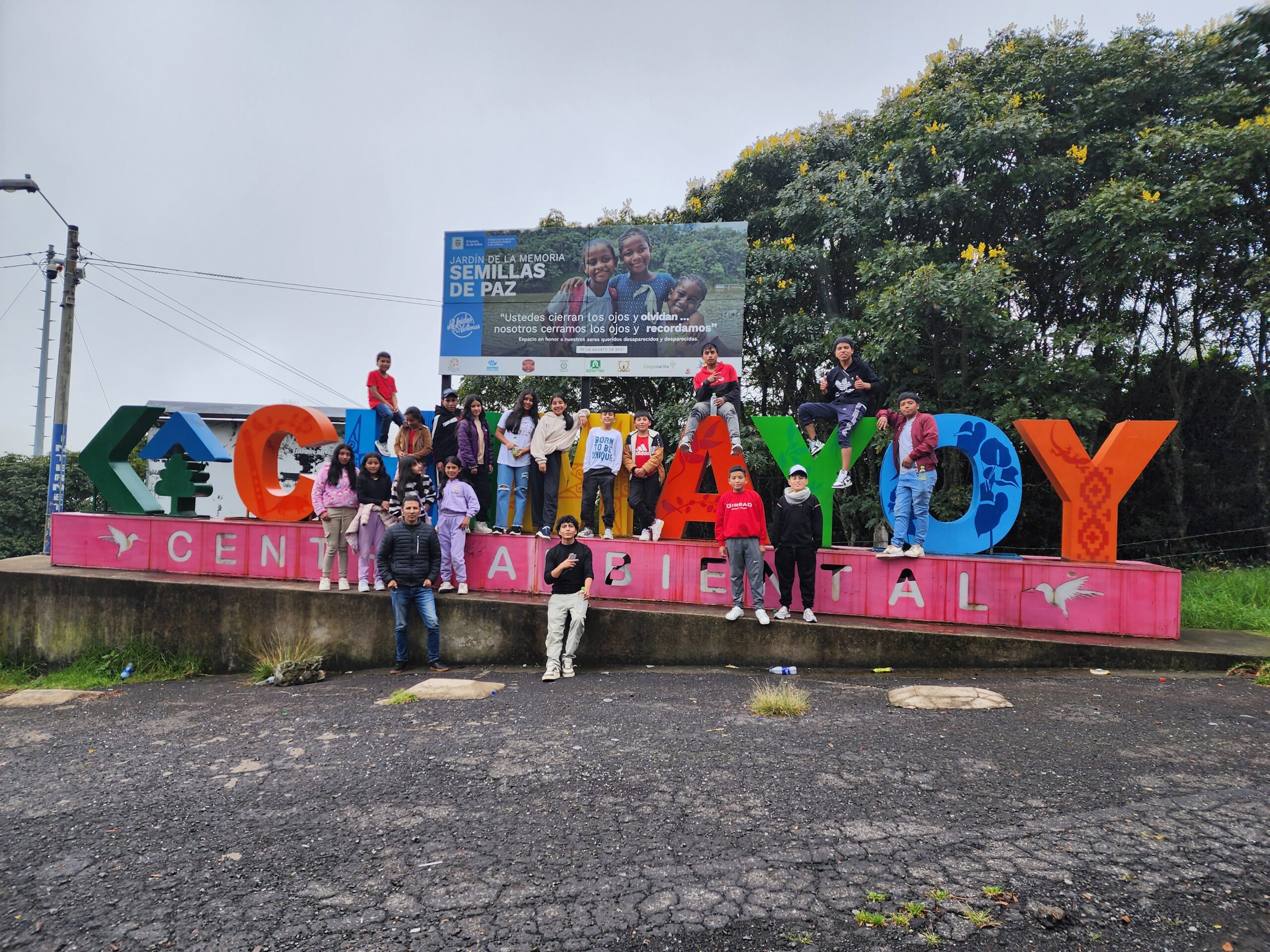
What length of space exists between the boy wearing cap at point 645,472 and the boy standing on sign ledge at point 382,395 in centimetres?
303

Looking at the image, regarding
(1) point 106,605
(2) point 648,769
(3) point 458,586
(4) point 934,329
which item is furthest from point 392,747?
(4) point 934,329

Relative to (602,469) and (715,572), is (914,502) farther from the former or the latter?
(602,469)

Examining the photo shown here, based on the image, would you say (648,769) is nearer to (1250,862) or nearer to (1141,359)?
(1250,862)

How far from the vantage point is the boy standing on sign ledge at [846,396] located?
299 inches

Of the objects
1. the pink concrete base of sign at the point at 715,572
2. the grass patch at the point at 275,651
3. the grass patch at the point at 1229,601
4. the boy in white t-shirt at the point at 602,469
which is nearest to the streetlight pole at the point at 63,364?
→ the pink concrete base of sign at the point at 715,572

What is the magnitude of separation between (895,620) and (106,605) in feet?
31.1

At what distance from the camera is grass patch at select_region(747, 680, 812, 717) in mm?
5289

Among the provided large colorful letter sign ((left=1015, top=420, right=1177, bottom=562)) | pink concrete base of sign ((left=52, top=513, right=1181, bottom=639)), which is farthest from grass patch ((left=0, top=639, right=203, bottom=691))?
large colorful letter sign ((left=1015, top=420, right=1177, bottom=562))

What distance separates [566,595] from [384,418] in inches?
157

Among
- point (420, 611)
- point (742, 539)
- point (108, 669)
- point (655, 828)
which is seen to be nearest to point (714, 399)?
point (742, 539)

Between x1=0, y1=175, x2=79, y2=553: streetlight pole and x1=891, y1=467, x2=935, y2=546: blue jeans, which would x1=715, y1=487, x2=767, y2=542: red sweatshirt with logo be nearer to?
x1=891, y1=467, x2=935, y2=546: blue jeans

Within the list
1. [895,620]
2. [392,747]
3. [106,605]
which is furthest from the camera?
[106,605]

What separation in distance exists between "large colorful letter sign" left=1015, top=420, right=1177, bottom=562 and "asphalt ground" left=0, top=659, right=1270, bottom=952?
167 centimetres

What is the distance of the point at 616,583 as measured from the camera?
8211 millimetres
